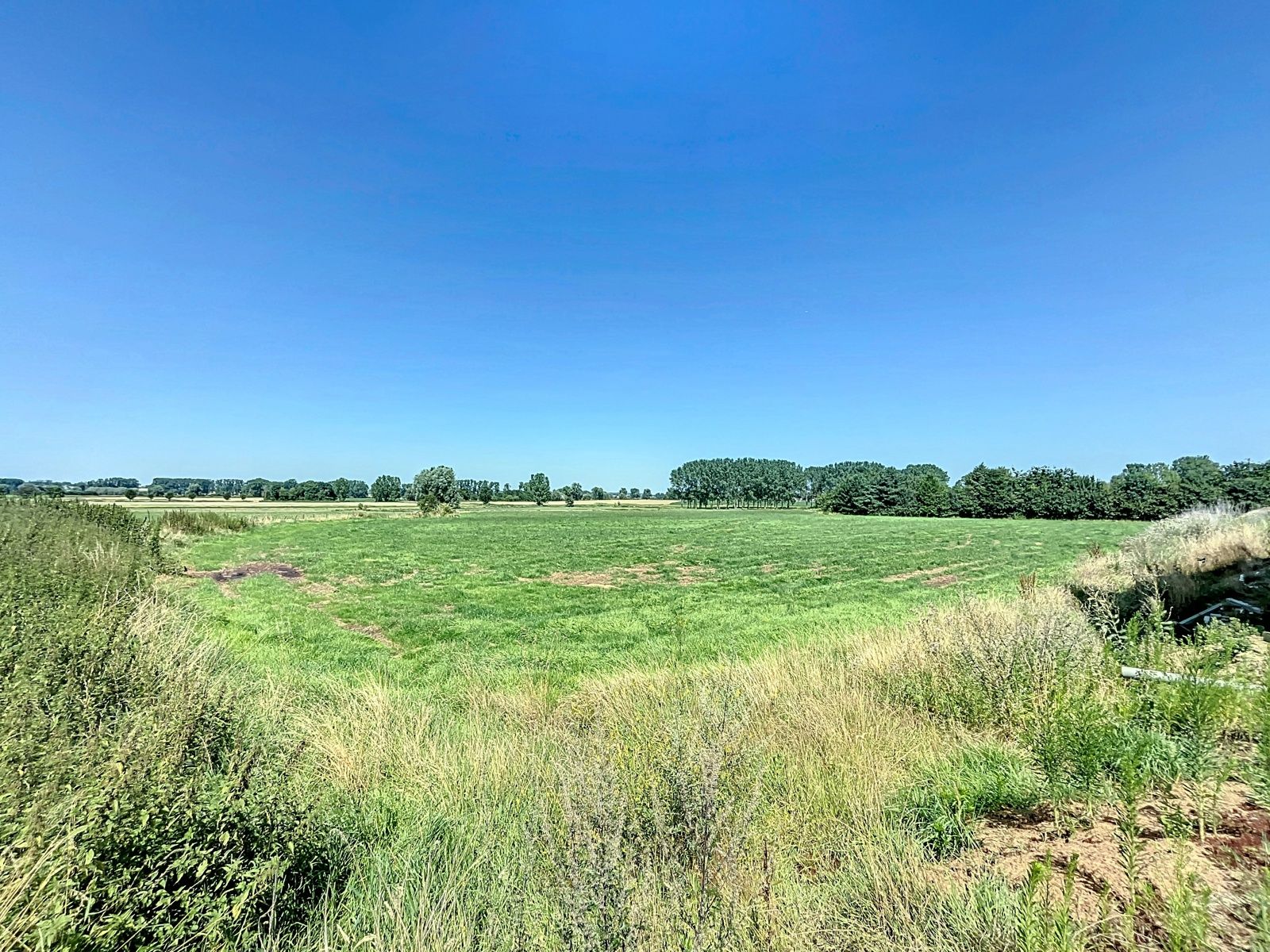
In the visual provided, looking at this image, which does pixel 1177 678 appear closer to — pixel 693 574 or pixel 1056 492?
pixel 693 574

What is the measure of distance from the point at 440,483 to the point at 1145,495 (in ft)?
388

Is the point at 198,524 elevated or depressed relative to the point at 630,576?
elevated

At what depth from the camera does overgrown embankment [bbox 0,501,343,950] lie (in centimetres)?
238

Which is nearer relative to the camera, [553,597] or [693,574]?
[553,597]

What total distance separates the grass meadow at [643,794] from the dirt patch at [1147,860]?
2 centimetres

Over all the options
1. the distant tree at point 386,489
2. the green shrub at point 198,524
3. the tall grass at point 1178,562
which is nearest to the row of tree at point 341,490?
the distant tree at point 386,489

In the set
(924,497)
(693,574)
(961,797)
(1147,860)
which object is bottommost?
(693,574)

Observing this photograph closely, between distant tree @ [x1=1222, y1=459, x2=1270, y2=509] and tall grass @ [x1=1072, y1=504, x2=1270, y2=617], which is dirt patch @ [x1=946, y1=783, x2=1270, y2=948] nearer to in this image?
tall grass @ [x1=1072, y1=504, x2=1270, y2=617]

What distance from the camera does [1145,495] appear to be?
74.8 m

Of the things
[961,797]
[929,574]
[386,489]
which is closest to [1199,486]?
[929,574]

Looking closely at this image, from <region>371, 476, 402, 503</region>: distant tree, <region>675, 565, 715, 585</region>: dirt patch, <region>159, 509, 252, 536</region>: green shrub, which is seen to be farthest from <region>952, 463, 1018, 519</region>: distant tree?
<region>371, 476, 402, 503</region>: distant tree

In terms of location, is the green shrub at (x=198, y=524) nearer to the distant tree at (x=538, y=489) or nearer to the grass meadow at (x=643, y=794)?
the grass meadow at (x=643, y=794)

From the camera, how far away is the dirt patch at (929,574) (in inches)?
857

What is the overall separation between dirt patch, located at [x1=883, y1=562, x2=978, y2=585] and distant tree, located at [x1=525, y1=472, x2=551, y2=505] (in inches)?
5224
